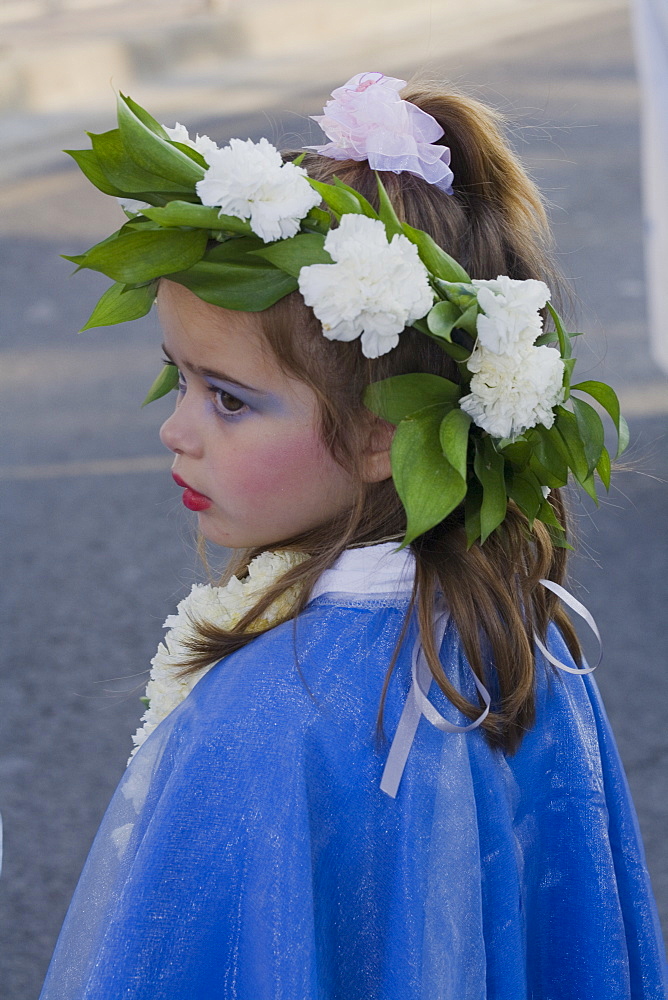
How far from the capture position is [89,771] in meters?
3.11

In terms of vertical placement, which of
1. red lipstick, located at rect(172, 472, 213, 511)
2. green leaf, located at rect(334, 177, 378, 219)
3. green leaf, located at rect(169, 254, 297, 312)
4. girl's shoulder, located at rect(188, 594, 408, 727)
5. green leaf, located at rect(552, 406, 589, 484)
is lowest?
girl's shoulder, located at rect(188, 594, 408, 727)

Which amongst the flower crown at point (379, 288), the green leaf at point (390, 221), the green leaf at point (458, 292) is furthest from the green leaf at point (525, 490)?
the green leaf at point (390, 221)

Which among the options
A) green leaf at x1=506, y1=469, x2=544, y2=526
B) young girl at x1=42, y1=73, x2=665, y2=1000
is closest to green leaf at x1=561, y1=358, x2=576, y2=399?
young girl at x1=42, y1=73, x2=665, y2=1000

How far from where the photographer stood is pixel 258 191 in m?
1.35

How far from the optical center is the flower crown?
4.44ft

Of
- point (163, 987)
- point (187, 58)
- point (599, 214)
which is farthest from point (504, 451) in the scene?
point (187, 58)

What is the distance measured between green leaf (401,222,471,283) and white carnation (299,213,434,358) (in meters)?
0.03

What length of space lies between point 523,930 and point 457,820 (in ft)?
0.89

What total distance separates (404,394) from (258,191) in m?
0.28

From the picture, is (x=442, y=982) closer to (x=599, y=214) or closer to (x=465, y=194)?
(x=465, y=194)

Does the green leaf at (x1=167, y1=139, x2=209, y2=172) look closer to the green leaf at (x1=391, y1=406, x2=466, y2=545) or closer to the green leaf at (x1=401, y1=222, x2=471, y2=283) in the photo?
the green leaf at (x1=401, y1=222, x2=471, y2=283)

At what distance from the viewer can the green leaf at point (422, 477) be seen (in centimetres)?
136

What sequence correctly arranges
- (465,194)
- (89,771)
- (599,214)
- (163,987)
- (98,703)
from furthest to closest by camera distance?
(599,214), (98,703), (89,771), (465,194), (163,987)

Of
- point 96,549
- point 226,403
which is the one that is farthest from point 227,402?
point 96,549
